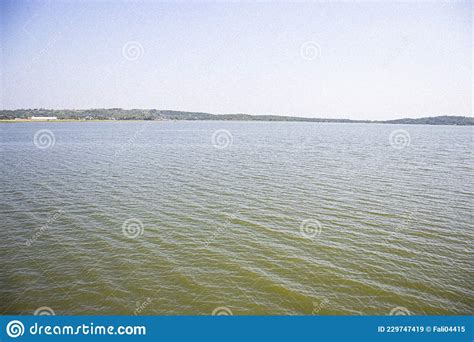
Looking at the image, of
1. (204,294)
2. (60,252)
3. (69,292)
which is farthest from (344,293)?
(60,252)

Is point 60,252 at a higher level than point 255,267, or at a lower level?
lower

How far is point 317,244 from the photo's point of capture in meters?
15.3

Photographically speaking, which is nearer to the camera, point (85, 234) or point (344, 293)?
point (344, 293)

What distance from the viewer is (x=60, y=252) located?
1436 centimetres

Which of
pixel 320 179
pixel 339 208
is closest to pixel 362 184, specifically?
pixel 320 179

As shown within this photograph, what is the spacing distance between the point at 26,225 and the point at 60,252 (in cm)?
502

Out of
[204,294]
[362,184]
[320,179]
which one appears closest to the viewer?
[204,294]

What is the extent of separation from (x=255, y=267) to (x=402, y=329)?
597 centimetres

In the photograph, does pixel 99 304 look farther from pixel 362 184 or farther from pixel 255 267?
pixel 362 184

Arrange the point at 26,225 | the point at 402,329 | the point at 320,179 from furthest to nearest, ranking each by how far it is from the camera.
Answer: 1. the point at 320,179
2. the point at 26,225
3. the point at 402,329

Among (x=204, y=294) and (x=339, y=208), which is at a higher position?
(x=339, y=208)

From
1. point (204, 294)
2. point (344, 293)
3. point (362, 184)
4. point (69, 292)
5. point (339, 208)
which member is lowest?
point (69, 292)

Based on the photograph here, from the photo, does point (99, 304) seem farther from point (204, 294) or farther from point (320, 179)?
point (320, 179)

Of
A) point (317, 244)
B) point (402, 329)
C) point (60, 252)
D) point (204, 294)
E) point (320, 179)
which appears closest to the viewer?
point (402, 329)
